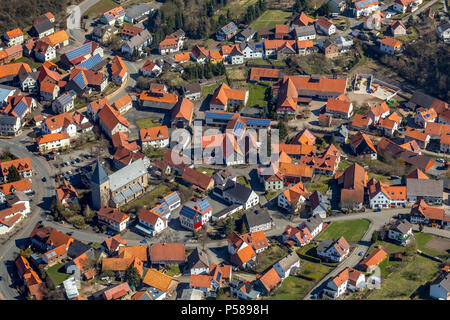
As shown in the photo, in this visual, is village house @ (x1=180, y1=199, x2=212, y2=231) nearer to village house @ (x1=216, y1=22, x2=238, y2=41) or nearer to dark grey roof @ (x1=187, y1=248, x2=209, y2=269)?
dark grey roof @ (x1=187, y1=248, x2=209, y2=269)

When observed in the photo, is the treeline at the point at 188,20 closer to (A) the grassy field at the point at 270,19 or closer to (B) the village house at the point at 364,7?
(A) the grassy field at the point at 270,19

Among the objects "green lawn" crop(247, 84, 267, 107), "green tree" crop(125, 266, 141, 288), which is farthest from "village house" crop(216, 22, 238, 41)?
"green tree" crop(125, 266, 141, 288)

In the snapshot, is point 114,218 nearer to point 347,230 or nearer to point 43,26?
point 347,230

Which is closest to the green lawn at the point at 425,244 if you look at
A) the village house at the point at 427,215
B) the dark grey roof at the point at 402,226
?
the dark grey roof at the point at 402,226

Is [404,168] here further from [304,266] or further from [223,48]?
[223,48]

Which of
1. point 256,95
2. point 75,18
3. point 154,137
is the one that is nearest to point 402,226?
point 154,137
